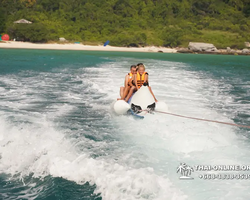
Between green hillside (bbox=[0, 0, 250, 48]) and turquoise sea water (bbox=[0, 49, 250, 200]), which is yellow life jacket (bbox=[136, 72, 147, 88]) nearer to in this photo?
turquoise sea water (bbox=[0, 49, 250, 200])

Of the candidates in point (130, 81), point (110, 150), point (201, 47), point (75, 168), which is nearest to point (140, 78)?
point (130, 81)

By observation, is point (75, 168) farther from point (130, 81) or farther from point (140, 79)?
point (130, 81)

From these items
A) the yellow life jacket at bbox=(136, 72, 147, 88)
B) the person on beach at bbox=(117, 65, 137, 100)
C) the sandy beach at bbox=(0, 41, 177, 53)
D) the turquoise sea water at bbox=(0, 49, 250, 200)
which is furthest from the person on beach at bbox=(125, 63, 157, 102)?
the sandy beach at bbox=(0, 41, 177, 53)

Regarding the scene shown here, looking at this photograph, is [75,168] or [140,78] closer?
[75,168]

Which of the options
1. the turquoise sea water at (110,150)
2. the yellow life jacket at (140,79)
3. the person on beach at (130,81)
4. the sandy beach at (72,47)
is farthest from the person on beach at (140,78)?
the sandy beach at (72,47)

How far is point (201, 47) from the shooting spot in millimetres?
56031

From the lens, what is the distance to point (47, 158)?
13.8 feet

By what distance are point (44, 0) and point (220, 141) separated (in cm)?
7009

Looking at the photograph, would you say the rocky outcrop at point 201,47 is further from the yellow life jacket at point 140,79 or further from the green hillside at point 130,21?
the yellow life jacket at point 140,79

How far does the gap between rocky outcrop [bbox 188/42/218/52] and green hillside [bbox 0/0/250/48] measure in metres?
3.21

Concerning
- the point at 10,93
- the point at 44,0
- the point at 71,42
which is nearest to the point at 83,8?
the point at 44,0

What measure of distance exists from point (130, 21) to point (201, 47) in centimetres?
1858

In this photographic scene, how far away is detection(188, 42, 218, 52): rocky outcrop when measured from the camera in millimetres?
55594

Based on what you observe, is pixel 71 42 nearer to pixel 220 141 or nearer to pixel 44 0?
pixel 44 0
